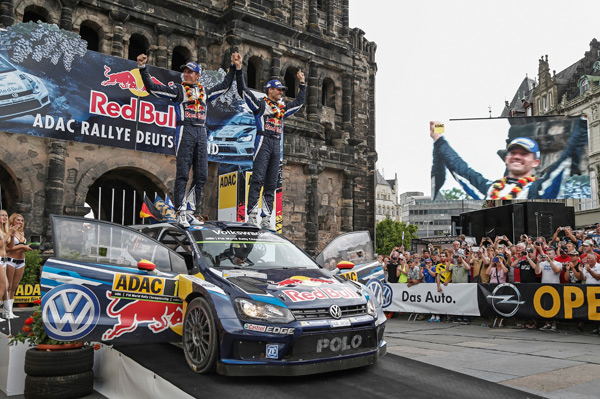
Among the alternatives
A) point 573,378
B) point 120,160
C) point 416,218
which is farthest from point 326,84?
point 416,218

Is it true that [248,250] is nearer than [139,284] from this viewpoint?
No

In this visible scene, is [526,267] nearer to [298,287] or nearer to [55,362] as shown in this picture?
[298,287]

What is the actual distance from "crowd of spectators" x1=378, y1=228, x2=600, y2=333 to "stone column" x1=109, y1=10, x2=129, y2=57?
13444mm

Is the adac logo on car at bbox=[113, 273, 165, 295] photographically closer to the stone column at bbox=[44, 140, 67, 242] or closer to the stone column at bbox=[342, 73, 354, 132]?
the stone column at bbox=[44, 140, 67, 242]

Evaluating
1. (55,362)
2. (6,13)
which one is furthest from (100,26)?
(55,362)

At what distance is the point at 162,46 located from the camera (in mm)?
20891

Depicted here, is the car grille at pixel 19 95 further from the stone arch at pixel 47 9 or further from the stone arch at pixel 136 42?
the stone arch at pixel 136 42

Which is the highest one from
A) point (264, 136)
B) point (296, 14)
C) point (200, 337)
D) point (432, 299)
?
point (296, 14)

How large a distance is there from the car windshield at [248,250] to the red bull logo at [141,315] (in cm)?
71

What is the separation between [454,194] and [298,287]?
16.9 metres

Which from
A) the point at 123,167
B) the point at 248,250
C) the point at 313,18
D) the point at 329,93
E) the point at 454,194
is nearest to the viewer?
the point at 248,250

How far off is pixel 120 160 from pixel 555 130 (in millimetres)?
17490

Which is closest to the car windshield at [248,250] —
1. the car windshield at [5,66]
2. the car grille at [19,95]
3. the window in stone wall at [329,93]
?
the car grille at [19,95]

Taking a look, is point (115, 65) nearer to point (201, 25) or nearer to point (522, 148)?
point (201, 25)
